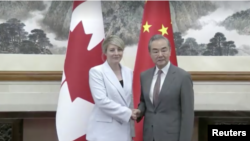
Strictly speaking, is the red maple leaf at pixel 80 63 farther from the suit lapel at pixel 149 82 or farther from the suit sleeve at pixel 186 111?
the suit sleeve at pixel 186 111

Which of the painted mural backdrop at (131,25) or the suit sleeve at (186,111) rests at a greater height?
the painted mural backdrop at (131,25)

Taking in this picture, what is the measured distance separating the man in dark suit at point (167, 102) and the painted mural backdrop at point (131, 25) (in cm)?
113

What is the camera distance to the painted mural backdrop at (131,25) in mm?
2602

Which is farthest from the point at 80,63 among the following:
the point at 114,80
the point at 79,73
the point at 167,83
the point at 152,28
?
the point at 167,83

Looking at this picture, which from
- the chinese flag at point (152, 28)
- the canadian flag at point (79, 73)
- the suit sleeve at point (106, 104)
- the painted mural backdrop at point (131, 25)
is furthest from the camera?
the painted mural backdrop at point (131, 25)

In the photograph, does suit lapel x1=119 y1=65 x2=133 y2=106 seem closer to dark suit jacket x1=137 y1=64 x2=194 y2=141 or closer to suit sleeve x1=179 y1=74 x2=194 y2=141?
dark suit jacket x1=137 y1=64 x2=194 y2=141


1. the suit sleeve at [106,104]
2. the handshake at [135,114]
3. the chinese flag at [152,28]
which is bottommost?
the handshake at [135,114]

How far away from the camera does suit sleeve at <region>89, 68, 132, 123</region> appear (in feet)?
5.25

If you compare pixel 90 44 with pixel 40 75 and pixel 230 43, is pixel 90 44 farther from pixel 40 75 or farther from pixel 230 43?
pixel 230 43

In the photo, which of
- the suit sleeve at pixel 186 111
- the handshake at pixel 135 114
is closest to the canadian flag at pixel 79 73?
the handshake at pixel 135 114

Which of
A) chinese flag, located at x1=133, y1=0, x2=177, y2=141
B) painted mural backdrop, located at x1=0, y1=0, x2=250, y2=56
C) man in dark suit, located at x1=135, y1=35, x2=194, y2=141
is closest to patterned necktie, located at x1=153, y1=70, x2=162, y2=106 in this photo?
man in dark suit, located at x1=135, y1=35, x2=194, y2=141

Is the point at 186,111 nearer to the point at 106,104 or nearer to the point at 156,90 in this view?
the point at 156,90

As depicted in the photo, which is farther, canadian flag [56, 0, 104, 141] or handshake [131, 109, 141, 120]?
canadian flag [56, 0, 104, 141]

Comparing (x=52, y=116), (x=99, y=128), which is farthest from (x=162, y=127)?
(x=52, y=116)
